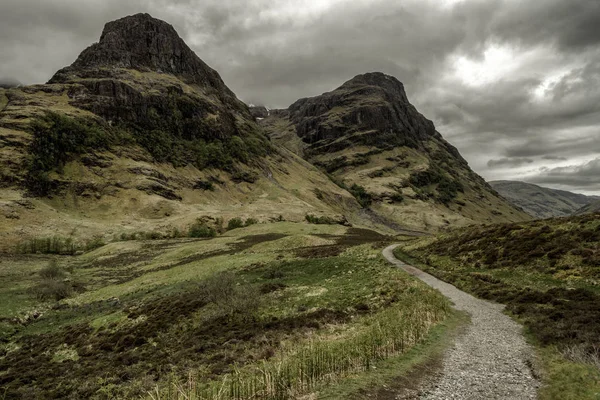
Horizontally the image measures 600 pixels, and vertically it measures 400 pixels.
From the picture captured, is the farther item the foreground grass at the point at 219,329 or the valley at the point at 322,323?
the foreground grass at the point at 219,329

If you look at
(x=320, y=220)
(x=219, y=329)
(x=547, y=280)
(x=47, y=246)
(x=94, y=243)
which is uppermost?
(x=547, y=280)

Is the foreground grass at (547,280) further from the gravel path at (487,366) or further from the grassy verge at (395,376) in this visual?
the grassy verge at (395,376)

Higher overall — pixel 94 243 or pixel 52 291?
pixel 52 291

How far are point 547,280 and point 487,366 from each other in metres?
22.3

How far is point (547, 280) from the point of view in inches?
1291

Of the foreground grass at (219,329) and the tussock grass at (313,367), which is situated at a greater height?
the tussock grass at (313,367)

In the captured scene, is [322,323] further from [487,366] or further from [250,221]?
[250,221]

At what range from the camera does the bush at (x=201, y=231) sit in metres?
133

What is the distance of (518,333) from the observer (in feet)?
71.7

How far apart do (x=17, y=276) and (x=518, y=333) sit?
293 feet

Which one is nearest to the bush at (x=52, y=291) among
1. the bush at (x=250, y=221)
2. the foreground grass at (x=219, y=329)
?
the foreground grass at (x=219, y=329)

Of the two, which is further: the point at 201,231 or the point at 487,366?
the point at 201,231

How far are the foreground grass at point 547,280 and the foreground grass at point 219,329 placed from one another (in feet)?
21.6

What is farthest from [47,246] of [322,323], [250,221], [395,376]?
[395,376]
